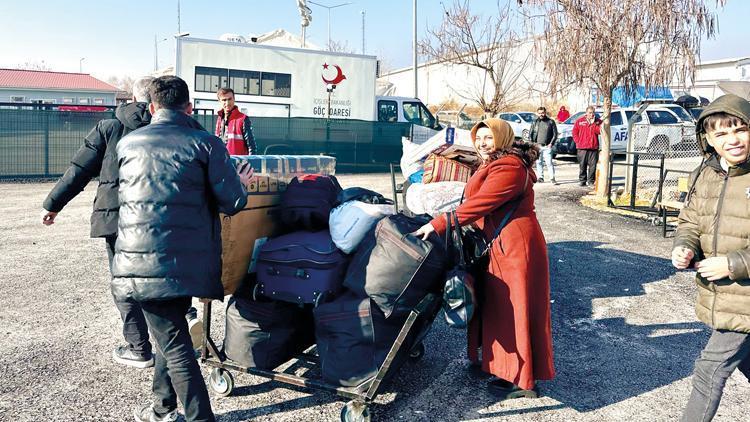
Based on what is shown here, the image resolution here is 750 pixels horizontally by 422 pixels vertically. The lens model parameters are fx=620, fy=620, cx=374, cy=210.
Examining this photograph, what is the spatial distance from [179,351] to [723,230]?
8.69ft

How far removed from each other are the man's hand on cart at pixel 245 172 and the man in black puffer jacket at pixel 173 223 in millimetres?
528

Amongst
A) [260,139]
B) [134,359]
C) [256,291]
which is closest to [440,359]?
[256,291]

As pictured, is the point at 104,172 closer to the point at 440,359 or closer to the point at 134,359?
the point at 134,359

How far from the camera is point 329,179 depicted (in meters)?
4.13

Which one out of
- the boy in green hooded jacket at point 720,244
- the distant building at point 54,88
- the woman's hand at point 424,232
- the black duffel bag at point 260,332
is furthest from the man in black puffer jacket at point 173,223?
the distant building at point 54,88

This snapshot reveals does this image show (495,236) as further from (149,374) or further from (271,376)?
(149,374)

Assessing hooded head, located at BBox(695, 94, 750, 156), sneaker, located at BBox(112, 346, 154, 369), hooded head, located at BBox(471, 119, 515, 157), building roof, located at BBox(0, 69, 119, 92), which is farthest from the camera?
building roof, located at BBox(0, 69, 119, 92)

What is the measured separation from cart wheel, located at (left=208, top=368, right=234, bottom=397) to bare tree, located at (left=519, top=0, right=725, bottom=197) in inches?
385

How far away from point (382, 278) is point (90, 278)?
14.1ft

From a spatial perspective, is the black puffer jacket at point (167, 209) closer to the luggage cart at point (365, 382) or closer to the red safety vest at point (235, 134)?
the luggage cart at point (365, 382)

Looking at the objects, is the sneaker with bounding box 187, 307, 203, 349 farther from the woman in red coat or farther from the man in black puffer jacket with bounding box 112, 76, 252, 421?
the woman in red coat

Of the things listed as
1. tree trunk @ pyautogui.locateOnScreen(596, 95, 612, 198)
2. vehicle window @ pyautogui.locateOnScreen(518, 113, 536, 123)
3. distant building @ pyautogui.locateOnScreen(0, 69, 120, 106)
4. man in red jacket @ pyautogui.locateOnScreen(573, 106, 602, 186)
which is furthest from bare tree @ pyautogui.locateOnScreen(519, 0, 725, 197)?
distant building @ pyautogui.locateOnScreen(0, 69, 120, 106)

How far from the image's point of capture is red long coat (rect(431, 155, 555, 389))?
3.66 meters

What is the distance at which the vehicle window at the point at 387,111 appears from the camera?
19516mm
